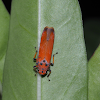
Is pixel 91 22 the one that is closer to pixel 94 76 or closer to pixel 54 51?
pixel 54 51

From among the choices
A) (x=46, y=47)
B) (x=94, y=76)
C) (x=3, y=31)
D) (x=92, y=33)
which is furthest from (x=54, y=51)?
(x=92, y=33)

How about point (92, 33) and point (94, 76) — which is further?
point (92, 33)

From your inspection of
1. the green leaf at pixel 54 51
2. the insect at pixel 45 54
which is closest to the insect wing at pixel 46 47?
the insect at pixel 45 54

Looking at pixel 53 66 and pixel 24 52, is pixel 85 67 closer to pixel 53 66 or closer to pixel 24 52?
pixel 53 66

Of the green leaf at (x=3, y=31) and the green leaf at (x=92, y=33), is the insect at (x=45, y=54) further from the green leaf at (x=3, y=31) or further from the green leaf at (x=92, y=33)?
the green leaf at (x=92, y=33)

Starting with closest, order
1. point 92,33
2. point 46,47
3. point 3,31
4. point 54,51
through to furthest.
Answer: point 54,51 < point 3,31 < point 46,47 < point 92,33
